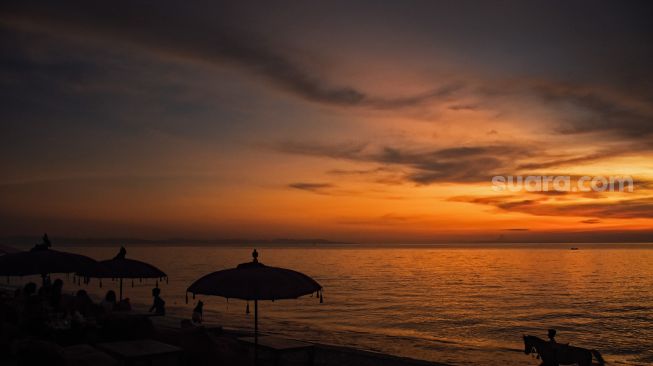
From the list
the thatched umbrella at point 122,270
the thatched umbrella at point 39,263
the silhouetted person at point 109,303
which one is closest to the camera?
the thatched umbrella at point 39,263

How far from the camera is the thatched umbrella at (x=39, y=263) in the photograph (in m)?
13.2

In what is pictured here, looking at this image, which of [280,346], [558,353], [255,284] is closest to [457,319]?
[558,353]

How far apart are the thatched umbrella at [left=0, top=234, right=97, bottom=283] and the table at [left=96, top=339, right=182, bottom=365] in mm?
4407

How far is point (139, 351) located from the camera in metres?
9.73

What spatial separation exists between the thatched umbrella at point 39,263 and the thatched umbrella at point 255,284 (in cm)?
591

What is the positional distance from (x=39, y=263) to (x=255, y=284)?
7782mm

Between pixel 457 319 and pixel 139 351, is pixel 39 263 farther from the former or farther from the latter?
pixel 457 319

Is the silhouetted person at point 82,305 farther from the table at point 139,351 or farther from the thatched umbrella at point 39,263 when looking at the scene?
the table at point 139,351

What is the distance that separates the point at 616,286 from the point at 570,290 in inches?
445

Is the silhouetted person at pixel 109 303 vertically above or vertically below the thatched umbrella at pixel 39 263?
below

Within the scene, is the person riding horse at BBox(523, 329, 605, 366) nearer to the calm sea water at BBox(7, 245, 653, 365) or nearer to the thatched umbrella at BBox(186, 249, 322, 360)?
the calm sea water at BBox(7, 245, 653, 365)

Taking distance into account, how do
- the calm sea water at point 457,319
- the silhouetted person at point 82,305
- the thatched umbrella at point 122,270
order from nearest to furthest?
1. the thatched umbrella at point 122,270
2. the silhouetted person at point 82,305
3. the calm sea water at point 457,319

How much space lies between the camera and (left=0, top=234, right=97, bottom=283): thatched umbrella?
13.2 metres

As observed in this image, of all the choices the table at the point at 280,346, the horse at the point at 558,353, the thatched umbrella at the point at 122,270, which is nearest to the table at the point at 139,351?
the table at the point at 280,346
